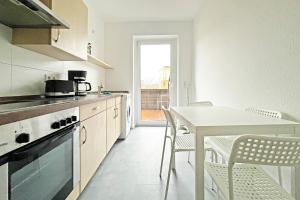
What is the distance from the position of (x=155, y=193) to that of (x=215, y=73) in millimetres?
1912

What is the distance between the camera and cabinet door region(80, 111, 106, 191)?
5.86ft

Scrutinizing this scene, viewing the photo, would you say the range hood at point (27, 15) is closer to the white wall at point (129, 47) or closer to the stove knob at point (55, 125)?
the stove knob at point (55, 125)

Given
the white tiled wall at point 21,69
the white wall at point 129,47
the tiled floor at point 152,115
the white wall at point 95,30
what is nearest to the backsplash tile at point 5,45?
the white tiled wall at point 21,69

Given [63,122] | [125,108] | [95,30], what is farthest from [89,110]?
[95,30]

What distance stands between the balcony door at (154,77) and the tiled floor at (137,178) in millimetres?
1944

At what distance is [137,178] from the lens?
88.2 inches

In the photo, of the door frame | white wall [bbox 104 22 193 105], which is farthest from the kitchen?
the door frame

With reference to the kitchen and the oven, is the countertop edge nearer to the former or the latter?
the kitchen

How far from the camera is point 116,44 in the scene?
4.94 m

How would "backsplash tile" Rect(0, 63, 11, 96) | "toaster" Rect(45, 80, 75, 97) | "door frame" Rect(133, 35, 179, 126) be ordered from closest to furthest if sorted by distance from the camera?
"backsplash tile" Rect(0, 63, 11, 96)
"toaster" Rect(45, 80, 75, 97)
"door frame" Rect(133, 35, 179, 126)

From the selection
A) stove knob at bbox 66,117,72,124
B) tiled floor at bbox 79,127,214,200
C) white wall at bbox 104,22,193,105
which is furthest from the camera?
white wall at bbox 104,22,193,105

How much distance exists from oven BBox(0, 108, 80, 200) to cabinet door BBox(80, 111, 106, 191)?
15 cm

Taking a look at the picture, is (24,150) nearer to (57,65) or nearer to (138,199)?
(138,199)

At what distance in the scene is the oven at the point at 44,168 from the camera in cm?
88
